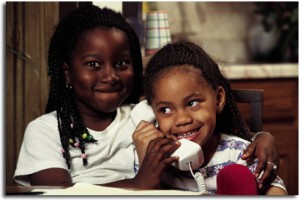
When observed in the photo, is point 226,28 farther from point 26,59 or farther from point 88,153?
point 88,153

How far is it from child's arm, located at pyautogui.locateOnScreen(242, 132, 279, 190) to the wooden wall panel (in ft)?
1.15

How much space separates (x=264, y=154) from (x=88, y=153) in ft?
0.78

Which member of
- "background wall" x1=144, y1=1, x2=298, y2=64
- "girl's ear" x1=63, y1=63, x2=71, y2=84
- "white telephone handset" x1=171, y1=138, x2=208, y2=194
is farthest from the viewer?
"background wall" x1=144, y1=1, x2=298, y2=64

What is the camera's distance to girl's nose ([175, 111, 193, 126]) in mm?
686

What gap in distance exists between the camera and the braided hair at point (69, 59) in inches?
30.3

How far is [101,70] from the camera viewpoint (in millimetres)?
750

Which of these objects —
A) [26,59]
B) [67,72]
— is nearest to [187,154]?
[67,72]

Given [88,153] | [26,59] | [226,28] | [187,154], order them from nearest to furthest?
[187,154] < [88,153] < [26,59] < [226,28]

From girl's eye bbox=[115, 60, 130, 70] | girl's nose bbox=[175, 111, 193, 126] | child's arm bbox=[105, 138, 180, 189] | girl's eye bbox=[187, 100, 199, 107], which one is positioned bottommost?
child's arm bbox=[105, 138, 180, 189]

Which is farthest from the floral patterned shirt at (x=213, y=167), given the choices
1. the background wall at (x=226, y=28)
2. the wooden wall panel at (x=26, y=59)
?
the background wall at (x=226, y=28)

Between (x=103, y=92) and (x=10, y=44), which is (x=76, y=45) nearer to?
(x=103, y=92)

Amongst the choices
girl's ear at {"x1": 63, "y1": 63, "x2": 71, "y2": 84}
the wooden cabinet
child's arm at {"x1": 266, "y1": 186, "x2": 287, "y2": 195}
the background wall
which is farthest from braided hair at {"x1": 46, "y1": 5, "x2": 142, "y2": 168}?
the background wall

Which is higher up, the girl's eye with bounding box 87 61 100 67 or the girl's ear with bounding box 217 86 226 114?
the girl's eye with bounding box 87 61 100 67

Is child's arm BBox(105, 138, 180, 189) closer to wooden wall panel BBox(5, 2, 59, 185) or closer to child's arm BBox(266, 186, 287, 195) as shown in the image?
child's arm BBox(266, 186, 287, 195)
